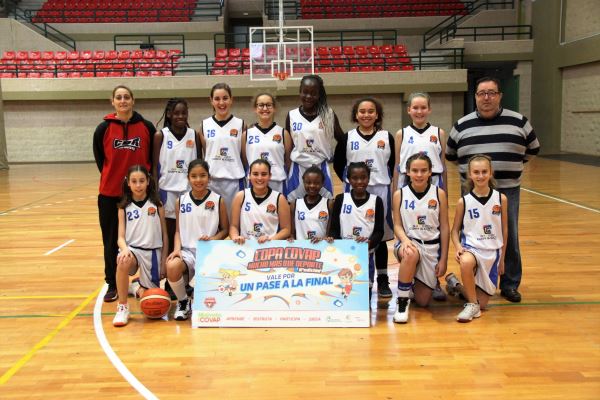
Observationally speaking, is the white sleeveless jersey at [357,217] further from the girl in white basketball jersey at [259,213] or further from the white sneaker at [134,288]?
the white sneaker at [134,288]

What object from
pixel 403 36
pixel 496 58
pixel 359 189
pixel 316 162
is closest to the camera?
pixel 359 189

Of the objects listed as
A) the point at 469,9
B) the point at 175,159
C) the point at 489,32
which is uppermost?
the point at 469,9

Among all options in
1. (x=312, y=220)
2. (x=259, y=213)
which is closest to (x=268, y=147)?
(x=259, y=213)

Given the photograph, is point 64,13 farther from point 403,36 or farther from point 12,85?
point 403,36

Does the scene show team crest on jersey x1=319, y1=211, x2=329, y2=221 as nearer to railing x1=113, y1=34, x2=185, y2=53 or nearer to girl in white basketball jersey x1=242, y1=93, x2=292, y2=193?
girl in white basketball jersey x1=242, y1=93, x2=292, y2=193

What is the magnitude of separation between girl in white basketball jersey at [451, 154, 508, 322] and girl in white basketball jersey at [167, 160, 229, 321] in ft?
5.47

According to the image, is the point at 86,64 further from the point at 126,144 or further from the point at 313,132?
the point at 313,132

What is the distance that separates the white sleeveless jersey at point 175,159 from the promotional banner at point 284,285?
78 centimetres

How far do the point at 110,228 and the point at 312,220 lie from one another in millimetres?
1525

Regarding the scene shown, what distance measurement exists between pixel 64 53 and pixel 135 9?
13.0 feet

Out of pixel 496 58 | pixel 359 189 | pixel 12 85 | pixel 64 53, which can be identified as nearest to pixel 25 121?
pixel 12 85

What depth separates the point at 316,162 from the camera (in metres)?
4.34

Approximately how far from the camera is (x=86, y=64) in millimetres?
17422

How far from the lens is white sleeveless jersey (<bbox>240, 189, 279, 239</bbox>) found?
4078 millimetres
